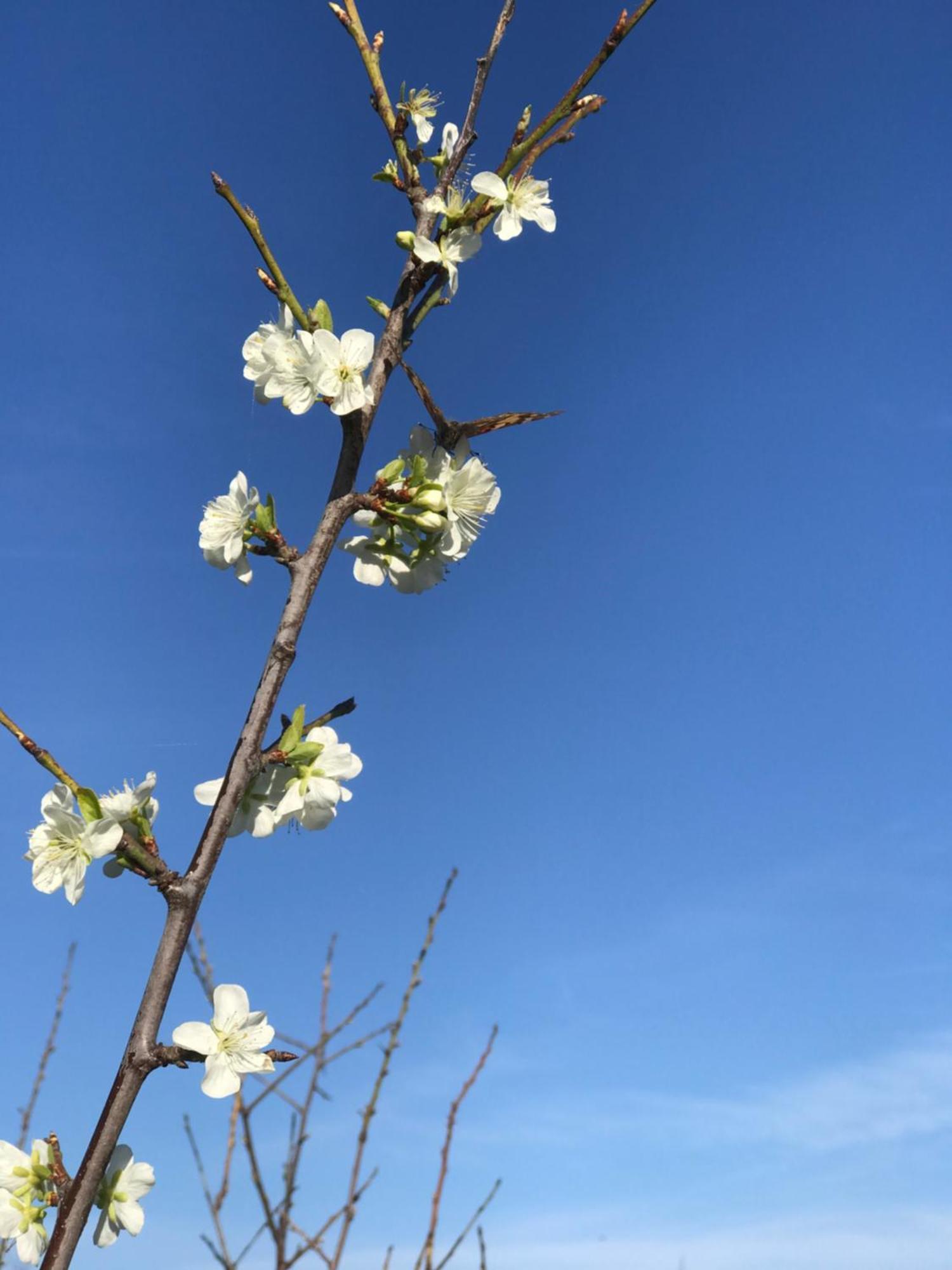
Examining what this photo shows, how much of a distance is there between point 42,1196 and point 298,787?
705 millimetres

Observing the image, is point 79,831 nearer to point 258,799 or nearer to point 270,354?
point 258,799

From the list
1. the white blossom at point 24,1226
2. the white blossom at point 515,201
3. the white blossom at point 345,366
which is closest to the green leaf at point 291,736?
the white blossom at point 345,366

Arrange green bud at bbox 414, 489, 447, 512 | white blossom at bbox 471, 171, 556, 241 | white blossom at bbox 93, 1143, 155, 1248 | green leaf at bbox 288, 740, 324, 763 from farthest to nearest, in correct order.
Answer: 1. white blossom at bbox 471, 171, 556, 241
2. green bud at bbox 414, 489, 447, 512
3. green leaf at bbox 288, 740, 324, 763
4. white blossom at bbox 93, 1143, 155, 1248

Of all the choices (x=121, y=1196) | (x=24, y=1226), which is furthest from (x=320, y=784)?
(x=24, y=1226)

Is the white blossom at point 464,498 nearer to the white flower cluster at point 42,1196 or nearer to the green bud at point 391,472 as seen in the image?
the green bud at point 391,472

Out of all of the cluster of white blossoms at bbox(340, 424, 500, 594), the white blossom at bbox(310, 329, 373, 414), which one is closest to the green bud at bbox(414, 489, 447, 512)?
the cluster of white blossoms at bbox(340, 424, 500, 594)

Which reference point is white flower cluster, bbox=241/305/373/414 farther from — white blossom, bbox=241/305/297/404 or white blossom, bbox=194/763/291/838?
white blossom, bbox=194/763/291/838

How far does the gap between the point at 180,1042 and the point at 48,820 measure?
394 millimetres

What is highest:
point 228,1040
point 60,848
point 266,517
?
point 266,517

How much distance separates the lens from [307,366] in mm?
1797

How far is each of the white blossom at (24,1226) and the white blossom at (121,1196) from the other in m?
0.09

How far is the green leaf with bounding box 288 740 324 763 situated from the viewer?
1.66m

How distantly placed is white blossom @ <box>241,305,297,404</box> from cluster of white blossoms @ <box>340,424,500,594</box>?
274mm

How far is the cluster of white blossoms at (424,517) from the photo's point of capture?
1.80 meters
